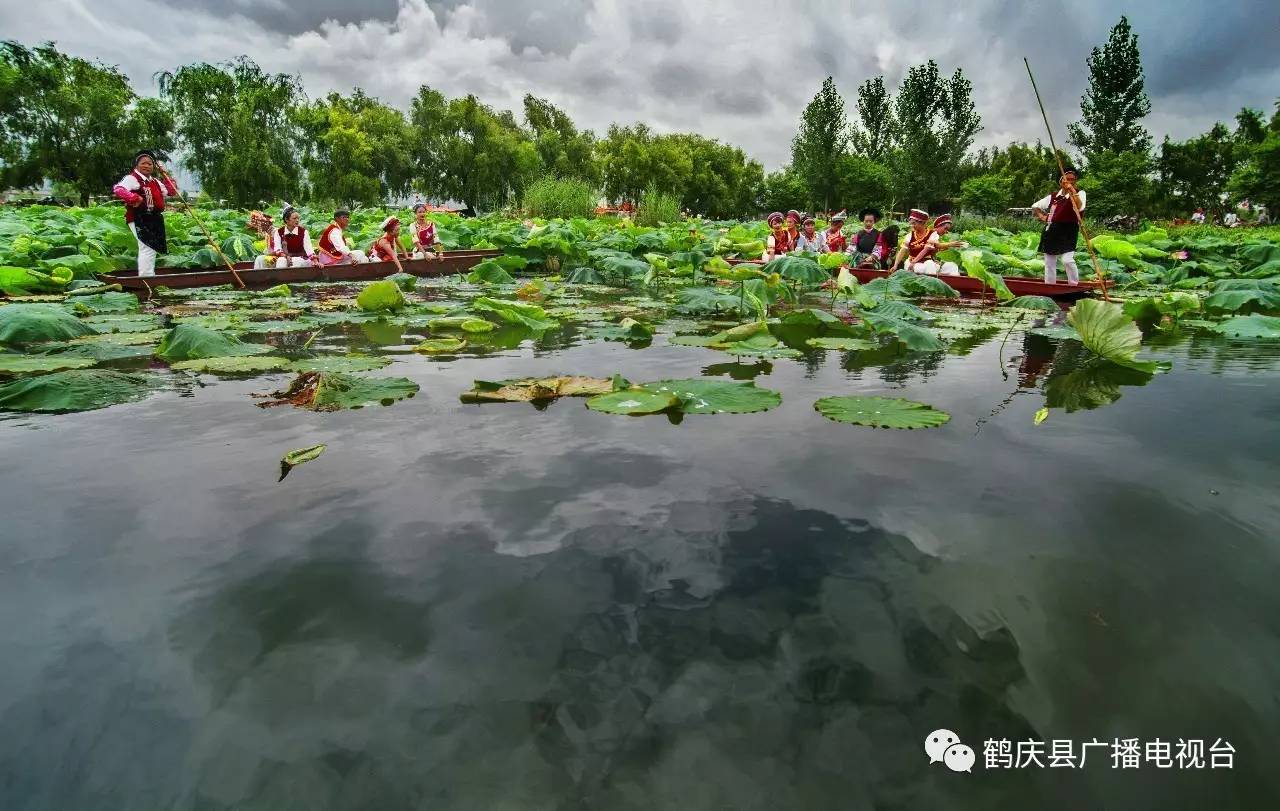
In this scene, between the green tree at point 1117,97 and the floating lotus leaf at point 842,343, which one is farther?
the green tree at point 1117,97

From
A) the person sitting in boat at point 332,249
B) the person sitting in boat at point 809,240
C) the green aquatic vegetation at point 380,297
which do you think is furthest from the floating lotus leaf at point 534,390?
the person sitting in boat at point 809,240

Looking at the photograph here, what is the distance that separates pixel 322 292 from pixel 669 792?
7.93m

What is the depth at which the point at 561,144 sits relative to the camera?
67500 mm

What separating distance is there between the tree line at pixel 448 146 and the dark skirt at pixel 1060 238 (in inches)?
1267

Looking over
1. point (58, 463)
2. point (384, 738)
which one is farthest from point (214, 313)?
point (384, 738)

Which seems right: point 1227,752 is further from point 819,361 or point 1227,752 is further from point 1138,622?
point 819,361

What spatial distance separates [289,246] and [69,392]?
7.44 m

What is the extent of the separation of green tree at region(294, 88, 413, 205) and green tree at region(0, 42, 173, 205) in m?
7.47

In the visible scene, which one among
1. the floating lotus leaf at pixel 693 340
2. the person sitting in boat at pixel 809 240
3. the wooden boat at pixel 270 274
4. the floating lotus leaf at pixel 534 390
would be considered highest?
the person sitting in boat at pixel 809 240

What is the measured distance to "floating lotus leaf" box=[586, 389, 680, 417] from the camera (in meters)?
2.78

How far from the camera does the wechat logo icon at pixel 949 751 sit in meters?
1.12

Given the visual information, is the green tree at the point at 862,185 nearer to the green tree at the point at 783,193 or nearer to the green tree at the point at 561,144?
the green tree at the point at 783,193

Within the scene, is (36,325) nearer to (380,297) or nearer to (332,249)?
(380,297)

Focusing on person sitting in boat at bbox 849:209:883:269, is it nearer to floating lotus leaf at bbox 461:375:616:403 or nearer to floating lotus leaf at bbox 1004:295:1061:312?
floating lotus leaf at bbox 1004:295:1061:312
